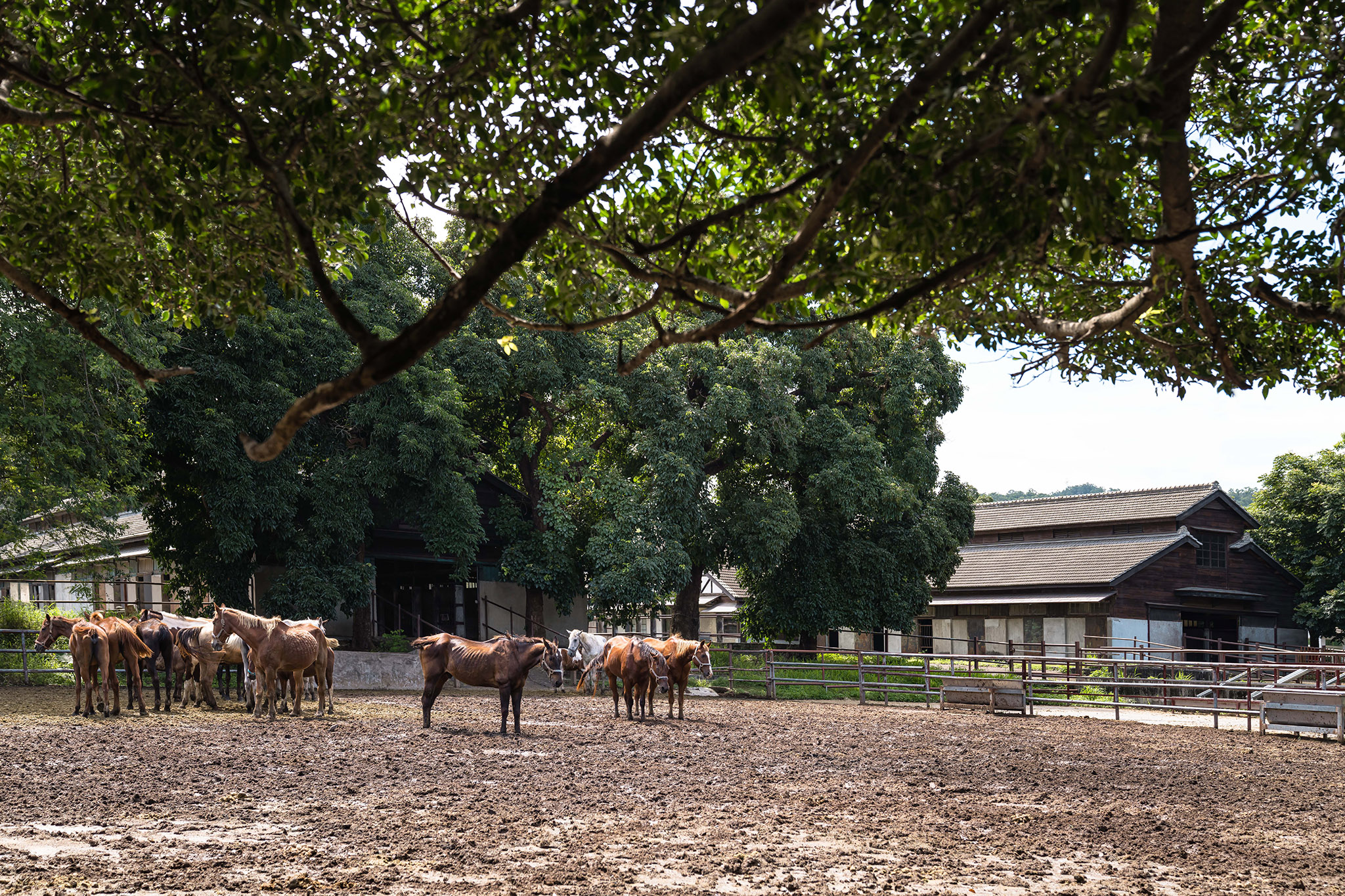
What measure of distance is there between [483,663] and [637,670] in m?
3.44

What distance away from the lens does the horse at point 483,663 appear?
51.6 feet

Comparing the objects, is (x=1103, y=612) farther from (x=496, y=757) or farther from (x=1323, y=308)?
(x=1323, y=308)

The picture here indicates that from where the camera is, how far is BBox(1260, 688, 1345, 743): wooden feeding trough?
17078 millimetres

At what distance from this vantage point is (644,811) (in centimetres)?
940

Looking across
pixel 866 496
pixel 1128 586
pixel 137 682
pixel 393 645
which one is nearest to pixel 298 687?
pixel 137 682

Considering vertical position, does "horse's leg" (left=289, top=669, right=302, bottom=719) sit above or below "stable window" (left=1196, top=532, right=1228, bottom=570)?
below

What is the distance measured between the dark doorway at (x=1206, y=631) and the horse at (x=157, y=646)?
31352 mm

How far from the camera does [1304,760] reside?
14.3 meters

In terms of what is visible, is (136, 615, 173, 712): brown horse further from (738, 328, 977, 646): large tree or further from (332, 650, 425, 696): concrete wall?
(738, 328, 977, 646): large tree

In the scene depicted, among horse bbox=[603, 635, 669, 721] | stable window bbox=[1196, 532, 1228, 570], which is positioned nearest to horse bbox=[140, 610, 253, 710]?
horse bbox=[603, 635, 669, 721]

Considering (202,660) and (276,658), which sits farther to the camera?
(202,660)

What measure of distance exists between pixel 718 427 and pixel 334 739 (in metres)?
14.6

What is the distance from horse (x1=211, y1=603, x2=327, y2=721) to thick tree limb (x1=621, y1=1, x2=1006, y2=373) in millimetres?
13231

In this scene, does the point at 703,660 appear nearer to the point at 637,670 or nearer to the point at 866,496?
the point at 637,670
